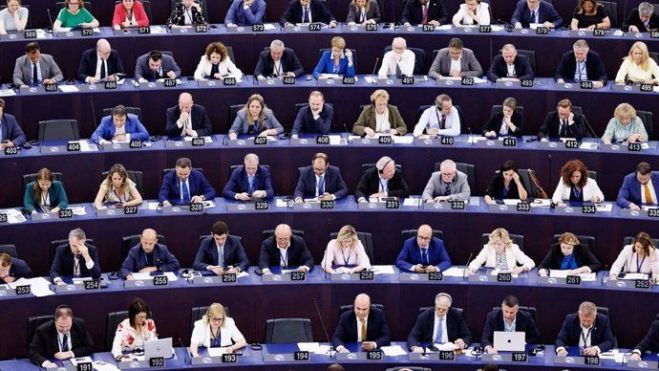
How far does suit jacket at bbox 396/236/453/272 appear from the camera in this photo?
16.0 m

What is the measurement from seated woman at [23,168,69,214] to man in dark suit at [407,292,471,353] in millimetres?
3766

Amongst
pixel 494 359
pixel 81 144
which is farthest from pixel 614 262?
pixel 81 144

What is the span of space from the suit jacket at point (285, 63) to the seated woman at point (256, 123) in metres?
0.89

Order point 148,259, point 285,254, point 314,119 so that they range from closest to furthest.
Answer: point 148,259 → point 285,254 → point 314,119

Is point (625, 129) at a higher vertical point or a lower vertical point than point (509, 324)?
higher

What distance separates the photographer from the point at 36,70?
18.2 metres

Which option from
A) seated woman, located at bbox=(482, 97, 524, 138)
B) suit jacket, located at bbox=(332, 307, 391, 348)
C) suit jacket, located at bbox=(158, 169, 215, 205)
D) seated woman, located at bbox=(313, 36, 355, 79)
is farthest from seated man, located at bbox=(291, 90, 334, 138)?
suit jacket, located at bbox=(332, 307, 391, 348)

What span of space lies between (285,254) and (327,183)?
1142 mm

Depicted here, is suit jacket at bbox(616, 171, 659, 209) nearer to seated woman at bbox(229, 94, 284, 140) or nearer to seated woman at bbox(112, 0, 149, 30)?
seated woman at bbox(229, 94, 284, 140)

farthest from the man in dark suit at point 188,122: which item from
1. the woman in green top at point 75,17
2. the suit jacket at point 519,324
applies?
the suit jacket at point 519,324

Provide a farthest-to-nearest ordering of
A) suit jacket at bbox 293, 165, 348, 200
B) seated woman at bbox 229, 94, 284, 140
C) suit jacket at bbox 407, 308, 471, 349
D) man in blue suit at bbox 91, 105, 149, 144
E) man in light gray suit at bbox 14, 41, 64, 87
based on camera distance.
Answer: man in light gray suit at bbox 14, 41, 64, 87 < seated woman at bbox 229, 94, 284, 140 < man in blue suit at bbox 91, 105, 149, 144 < suit jacket at bbox 293, 165, 348, 200 < suit jacket at bbox 407, 308, 471, 349

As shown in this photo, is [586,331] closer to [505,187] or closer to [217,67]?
[505,187]

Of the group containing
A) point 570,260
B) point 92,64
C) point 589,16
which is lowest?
point 570,260

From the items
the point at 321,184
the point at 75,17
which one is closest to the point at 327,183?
the point at 321,184
